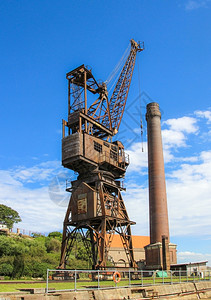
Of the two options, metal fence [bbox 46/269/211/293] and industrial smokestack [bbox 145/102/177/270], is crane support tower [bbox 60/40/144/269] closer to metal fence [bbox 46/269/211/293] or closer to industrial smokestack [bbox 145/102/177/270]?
metal fence [bbox 46/269/211/293]

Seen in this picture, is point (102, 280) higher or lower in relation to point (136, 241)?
lower

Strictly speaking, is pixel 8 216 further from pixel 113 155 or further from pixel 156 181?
pixel 113 155

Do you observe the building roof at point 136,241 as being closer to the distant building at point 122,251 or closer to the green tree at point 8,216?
the distant building at point 122,251

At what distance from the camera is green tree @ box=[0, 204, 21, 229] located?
7719cm

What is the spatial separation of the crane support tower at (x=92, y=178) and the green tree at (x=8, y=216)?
161ft

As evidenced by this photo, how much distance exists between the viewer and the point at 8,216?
79.2 m

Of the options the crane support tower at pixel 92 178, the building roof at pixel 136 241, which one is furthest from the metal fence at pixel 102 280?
the building roof at pixel 136 241

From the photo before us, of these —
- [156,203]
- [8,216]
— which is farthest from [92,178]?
[8,216]

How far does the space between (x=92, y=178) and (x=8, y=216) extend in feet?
179

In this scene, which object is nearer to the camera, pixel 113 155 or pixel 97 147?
pixel 97 147

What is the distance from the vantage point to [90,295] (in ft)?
47.8

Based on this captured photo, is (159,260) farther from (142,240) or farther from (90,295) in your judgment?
(142,240)

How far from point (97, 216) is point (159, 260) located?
17.3 m

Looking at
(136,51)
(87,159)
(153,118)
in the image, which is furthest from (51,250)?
(136,51)
